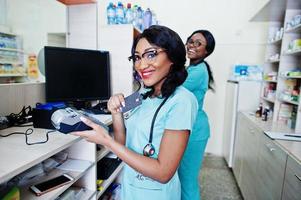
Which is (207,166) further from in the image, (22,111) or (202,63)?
(22,111)

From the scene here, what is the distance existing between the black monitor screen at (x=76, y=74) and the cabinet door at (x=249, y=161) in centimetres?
142

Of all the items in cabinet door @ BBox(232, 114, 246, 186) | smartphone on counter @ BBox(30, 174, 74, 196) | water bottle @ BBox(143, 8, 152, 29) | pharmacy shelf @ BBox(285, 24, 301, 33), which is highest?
water bottle @ BBox(143, 8, 152, 29)

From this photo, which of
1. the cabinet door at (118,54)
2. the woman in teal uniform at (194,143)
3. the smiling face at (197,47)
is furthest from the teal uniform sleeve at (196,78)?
the cabinet door at (118,54)

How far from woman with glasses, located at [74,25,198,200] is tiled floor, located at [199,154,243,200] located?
155 cm

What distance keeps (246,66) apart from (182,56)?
221 cm

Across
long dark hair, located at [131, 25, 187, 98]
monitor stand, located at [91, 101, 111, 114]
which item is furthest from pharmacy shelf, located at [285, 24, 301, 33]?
monitor stand, located at [91, 101, 111, 114]

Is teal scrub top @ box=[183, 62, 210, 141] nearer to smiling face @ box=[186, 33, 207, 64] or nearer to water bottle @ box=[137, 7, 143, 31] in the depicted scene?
smiling face @ box=[186, 33, 207, 64]

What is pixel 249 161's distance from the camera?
1.94 meters

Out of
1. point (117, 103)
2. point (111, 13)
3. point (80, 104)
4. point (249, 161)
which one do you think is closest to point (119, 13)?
point (111, 13)

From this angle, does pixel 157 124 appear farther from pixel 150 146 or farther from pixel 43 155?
pixel 43 155

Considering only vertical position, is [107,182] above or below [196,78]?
below

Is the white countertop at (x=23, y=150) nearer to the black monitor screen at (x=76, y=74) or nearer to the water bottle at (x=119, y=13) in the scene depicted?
the black monitor screen at (x=76, y=74)

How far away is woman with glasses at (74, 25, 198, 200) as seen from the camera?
27.2 inches

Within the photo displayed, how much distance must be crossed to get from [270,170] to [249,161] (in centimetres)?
56
